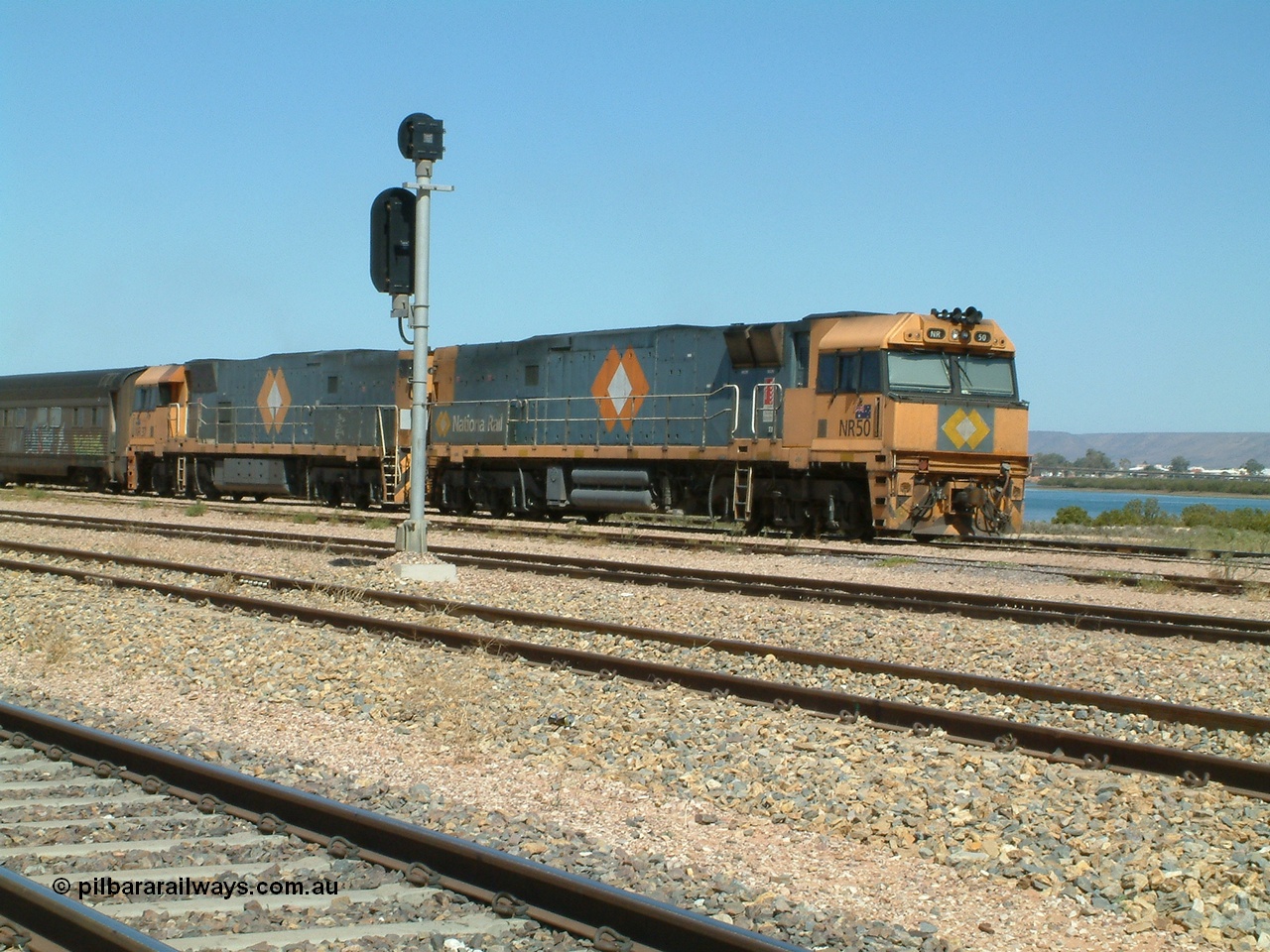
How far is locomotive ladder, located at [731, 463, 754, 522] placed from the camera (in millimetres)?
19312

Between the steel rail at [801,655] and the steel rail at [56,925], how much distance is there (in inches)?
218

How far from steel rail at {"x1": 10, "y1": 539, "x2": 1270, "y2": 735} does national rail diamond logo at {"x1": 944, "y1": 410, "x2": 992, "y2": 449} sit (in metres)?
8.41

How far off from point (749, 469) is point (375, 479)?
10.1 meters

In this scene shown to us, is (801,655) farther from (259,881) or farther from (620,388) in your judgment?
(620,388)

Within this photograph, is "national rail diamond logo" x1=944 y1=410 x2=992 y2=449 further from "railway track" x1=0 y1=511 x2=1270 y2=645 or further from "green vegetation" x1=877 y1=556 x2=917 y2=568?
"railway track" x1=0 y1=511 x2=1270 y2=645

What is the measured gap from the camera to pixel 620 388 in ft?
71.7

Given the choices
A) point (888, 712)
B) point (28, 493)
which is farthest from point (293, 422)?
point (888, 712)

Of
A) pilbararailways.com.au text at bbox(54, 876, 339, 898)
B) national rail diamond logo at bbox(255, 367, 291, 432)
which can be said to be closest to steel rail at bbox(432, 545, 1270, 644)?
pilbararailways.com.au text at bbox(54, 876, 339, 898)

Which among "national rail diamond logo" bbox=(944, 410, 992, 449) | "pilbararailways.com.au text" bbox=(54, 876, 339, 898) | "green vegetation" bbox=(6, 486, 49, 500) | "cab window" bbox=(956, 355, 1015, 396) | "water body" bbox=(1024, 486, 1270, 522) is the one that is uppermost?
"cab window" bbox=(956, 355, 1015, 396)

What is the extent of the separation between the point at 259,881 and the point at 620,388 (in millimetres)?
17748

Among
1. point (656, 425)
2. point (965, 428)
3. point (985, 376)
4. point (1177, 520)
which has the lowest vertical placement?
point (1177, 520)

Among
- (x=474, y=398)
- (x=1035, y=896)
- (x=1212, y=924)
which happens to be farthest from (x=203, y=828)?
(x=474, y=398)

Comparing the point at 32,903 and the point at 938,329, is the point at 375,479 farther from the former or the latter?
the point at 32,903

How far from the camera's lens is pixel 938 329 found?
58.2 feet
